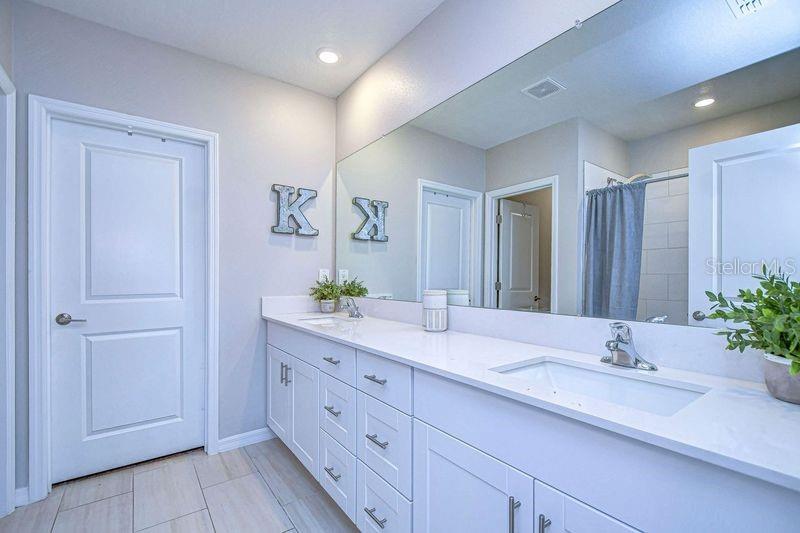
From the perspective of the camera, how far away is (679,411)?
0.75 metres

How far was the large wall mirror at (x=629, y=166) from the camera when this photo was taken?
0.92 meters

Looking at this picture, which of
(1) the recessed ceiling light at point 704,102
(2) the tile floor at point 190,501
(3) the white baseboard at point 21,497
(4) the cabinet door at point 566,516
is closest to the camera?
(4) the cabinet door at point 566,516

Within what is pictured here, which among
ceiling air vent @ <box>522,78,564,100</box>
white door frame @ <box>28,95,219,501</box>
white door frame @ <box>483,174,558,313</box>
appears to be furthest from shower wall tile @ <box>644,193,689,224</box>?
white door frame @ <box>28,95,219,501</box>

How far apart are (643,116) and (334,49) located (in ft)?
5.83

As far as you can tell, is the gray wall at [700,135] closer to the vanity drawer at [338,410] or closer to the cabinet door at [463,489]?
the cabinet door at [463,489]

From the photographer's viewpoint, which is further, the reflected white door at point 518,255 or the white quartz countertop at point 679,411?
the reflected white door at point 518,255

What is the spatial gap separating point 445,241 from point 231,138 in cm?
159

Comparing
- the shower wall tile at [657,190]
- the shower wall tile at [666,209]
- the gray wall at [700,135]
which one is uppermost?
the gray wall at [700,135]

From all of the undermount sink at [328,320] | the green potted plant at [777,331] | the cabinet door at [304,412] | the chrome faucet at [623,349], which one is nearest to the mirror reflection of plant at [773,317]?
the green potted plant at [777,331]

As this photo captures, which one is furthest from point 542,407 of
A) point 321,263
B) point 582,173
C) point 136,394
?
point 136,394

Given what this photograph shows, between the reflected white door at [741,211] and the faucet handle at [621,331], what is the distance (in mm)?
166

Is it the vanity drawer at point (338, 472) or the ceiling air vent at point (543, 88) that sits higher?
the ceiling air vent at point (543, 88)

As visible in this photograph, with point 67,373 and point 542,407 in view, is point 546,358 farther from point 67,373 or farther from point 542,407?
point 67,373

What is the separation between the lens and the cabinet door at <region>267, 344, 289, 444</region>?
2111 mm
